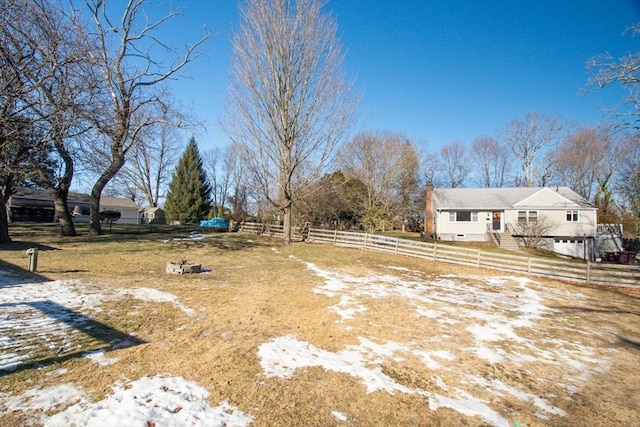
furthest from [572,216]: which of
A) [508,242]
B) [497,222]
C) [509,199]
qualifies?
[508,242]

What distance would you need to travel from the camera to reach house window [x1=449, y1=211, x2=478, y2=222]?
94.4 feet

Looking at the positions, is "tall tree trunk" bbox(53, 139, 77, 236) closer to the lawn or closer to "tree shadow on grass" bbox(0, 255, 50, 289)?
the lawn

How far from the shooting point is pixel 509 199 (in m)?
29.1

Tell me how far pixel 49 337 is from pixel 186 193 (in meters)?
39.8

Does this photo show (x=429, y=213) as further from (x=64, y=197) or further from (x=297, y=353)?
(x=297, y=353)

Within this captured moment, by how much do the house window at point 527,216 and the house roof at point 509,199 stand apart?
55 centimetres

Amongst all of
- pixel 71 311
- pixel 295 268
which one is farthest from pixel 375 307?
pixel 71 311

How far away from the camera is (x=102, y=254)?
38.5ft

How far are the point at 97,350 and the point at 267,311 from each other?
2.85 metres

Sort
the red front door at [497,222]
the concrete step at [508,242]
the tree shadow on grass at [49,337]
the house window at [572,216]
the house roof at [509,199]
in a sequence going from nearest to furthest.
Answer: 1. the tree shadow on grass at [49,337]
2. the concrete step at [508,242]
3. the house window at [572,216]
4. the house roof at [509,199]
5. the red front door at [497,222]

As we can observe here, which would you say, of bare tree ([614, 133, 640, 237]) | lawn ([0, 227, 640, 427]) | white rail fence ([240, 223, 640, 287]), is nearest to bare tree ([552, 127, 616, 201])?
bare tree ([614, 133, 640, 237])

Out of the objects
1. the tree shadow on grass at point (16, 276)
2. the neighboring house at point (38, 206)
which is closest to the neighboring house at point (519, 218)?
the tree shadow on grass at point (16, 276)

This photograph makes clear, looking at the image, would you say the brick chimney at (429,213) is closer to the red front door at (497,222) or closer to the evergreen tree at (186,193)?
the red front door at (497,222)

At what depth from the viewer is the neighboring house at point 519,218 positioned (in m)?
26.6
